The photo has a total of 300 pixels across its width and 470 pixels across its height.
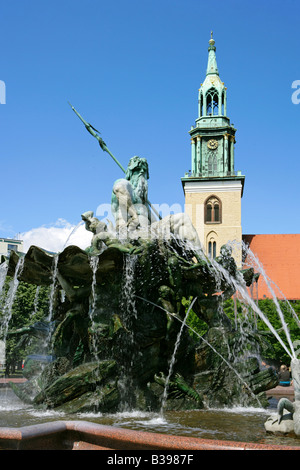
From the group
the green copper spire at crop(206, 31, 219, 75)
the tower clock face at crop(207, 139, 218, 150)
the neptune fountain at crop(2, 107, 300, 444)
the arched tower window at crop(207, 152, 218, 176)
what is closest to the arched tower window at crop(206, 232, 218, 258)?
the arched tower window at crop(207, 152, 218, 176)

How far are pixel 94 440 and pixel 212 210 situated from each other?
2078 inches

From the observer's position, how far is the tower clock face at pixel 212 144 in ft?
189

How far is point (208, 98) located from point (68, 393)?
182 ft

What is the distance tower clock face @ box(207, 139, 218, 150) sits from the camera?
57625 mm

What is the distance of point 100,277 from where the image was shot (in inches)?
380

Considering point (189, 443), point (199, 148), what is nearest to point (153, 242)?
point (189, 443)

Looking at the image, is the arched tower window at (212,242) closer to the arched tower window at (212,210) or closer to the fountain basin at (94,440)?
the arched tower window at (212,210)

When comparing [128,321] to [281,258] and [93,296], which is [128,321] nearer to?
[93,296]

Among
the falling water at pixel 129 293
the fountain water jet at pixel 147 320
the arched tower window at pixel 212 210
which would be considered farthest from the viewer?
the arched tower window at pixel 212 210

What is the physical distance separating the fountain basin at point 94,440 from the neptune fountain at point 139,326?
10.7ft

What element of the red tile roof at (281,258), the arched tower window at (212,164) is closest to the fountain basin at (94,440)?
the red tile roof at (281,258)

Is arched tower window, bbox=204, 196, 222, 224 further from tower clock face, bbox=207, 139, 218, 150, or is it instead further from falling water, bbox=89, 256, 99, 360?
falling water, bbox=89, 256, 99, 360

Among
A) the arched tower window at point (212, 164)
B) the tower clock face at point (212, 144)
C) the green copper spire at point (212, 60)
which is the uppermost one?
the green copper spire at point (212, 60)

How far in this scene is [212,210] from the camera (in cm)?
5688
